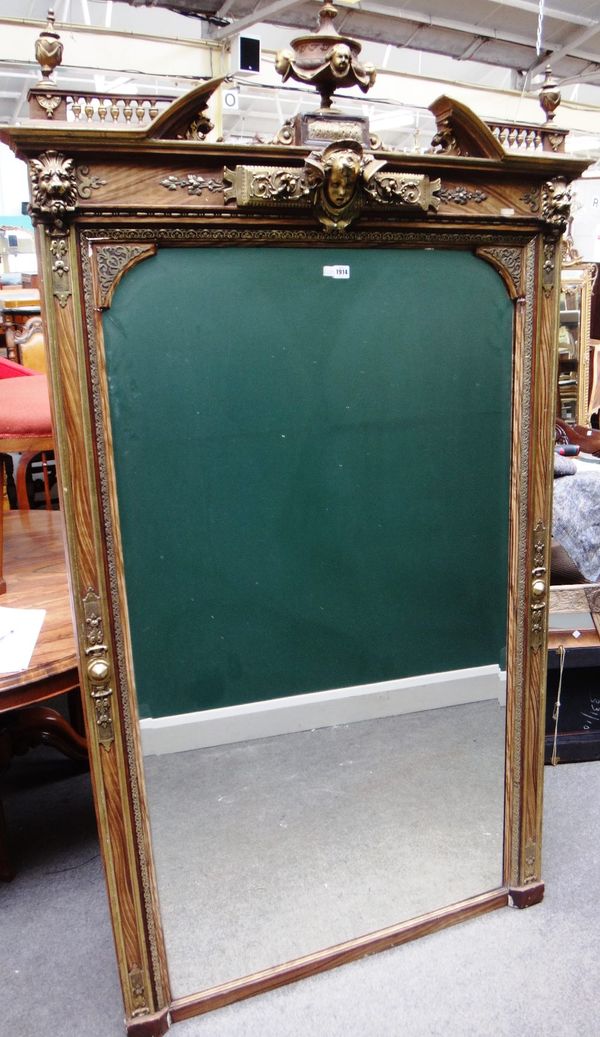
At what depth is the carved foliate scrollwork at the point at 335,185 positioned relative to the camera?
4.38 feet

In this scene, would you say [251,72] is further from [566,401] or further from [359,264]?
[359,264]

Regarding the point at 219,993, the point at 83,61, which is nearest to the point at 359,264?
the point at 219,993

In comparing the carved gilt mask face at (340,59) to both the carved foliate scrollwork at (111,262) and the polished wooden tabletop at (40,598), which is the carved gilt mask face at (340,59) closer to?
the carved foliate scrollwork at (111,262)

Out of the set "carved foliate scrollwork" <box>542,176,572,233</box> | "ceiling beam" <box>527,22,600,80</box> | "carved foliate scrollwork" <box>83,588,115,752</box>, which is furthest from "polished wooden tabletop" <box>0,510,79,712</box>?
"ceiling beam" <box>527,22,600,80</box>

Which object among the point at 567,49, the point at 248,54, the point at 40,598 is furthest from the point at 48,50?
the point at 567,49

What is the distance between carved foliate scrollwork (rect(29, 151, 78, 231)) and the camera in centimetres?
121

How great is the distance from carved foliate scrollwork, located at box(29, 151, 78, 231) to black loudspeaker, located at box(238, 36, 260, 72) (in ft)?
11.9

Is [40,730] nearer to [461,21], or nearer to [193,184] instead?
[193,184]

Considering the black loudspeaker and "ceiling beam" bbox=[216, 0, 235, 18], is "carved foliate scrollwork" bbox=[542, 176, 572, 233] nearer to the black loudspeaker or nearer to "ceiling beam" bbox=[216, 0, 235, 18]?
the black loudspeaker

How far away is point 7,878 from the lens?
6.90 ft

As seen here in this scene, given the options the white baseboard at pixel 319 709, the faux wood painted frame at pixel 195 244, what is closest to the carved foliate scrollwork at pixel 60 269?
the faux wood painted frame at pixel 195 244

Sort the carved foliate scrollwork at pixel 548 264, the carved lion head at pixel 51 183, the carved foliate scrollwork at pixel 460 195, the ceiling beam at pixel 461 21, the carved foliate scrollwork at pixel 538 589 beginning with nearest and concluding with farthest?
the carved lion head at pixel 51 183 → the carved foliate scrollwork at pixel 460 195 → the carved foliate scrollwork at pixel 548 264 → the carved foliate scrollwork at pixel 538 589 → the ceiling beam at pixel 461 21

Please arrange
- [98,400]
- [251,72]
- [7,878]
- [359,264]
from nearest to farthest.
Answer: [98,400] < [359,264] < [7,878] < [251,72]

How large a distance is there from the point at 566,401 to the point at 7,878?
4377 mm
